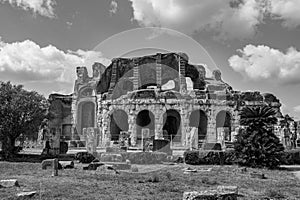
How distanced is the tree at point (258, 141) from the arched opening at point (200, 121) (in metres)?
18.6

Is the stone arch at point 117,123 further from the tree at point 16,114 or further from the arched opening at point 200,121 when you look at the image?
the tree at point 16,114

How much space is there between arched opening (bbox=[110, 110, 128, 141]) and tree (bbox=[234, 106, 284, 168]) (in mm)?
21076

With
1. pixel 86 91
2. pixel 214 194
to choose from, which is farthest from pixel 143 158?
pixel 86 91

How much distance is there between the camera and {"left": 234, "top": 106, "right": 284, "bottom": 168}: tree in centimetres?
1605

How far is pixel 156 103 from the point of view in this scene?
3441cm

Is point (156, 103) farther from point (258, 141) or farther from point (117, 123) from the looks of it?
point (258, 141)

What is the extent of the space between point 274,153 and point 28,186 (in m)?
11.9

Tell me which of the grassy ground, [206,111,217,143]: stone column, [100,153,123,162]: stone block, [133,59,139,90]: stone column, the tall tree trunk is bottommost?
the grassy ground

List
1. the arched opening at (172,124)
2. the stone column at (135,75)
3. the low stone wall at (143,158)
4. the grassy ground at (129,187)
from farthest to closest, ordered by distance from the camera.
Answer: the stone column at (135,75) → the arched opening at (172,124) → the low stone wall at (143,158) → the grassy ground at (129,187)

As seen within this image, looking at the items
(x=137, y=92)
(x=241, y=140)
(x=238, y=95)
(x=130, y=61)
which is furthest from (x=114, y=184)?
(x=130, y=61)

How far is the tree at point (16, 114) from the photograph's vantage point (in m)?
20.0

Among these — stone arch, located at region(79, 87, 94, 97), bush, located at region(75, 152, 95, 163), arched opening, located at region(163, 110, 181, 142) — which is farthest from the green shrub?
stone arch, located at region(79, 87, 94, 97)

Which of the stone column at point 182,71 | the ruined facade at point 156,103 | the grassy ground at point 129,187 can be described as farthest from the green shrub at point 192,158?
the stone column at point 182,71

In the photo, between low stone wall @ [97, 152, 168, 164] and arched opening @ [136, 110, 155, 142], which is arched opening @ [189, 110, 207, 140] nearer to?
arched opening @ [136, 110, 155, 142]
